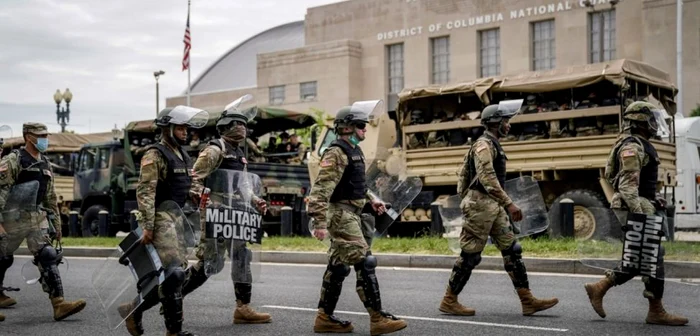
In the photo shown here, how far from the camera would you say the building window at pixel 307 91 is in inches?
2048

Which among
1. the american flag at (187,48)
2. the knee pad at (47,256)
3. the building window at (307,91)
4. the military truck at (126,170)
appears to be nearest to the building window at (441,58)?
the building window at (307,91)

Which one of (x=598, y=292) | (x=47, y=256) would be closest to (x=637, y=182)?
(x=598, y=292)

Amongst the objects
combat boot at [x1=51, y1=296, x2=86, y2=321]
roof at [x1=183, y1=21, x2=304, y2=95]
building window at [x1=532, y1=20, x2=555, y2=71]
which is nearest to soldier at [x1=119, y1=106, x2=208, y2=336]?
combat boot at [x1=51, y1=296, x2=86, y2=321]

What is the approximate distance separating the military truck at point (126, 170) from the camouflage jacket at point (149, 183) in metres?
14.0

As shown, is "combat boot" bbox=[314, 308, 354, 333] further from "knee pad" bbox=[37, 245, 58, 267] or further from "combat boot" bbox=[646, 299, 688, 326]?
"knee pad" bbox=[37, 245, 58, 267]

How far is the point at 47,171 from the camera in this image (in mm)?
9305

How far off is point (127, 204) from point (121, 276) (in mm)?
15754

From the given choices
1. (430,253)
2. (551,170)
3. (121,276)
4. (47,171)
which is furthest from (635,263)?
(551,170)

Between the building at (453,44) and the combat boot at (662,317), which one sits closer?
the combat boot at (662,317)

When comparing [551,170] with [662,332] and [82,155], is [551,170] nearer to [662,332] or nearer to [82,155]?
[662,332]

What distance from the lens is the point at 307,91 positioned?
5238 centimetres

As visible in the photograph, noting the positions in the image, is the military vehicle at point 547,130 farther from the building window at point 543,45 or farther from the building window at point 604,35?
the building window at point 543,45

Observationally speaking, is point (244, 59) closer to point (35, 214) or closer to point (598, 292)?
point (35, 214)

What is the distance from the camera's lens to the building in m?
39.2
